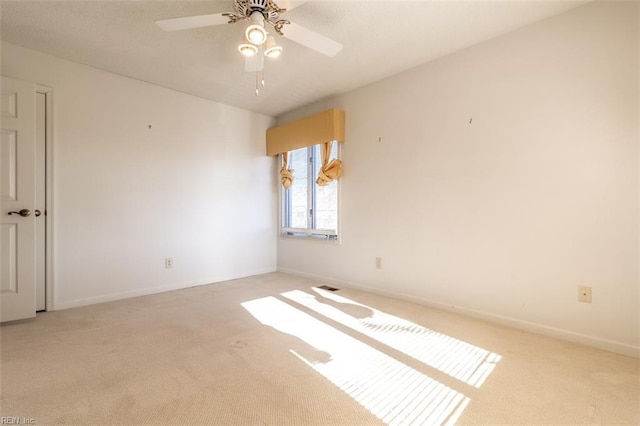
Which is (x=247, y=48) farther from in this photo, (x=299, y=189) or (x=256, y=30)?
(x=299, y=189)

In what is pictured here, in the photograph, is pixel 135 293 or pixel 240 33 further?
pixel 135 293

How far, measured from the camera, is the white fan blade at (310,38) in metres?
1.93

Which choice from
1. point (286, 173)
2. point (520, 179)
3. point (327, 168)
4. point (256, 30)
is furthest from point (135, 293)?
point (520, 179)

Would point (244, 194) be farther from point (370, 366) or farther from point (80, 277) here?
point (370, 366)

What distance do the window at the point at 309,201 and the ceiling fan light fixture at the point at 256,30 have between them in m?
2.03

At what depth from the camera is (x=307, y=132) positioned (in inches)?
152

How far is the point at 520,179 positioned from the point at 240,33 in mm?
2540

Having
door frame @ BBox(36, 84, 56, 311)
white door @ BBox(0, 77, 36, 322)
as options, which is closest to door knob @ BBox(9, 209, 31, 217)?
white door @ BBox(0, 77, 36, 322)

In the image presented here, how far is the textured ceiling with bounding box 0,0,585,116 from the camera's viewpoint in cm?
214

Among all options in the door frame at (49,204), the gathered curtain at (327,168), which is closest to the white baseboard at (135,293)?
the door frame at (49,204)

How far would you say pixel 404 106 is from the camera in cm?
314

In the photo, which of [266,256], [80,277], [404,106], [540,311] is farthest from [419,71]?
[80,277]

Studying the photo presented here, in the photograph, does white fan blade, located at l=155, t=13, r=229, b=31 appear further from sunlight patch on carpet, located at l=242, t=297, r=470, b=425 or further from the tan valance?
sunlight patch on carpet, located at l=242, t=297, r=470, b=425

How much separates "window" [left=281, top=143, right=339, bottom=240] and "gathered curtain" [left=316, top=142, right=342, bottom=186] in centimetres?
8
